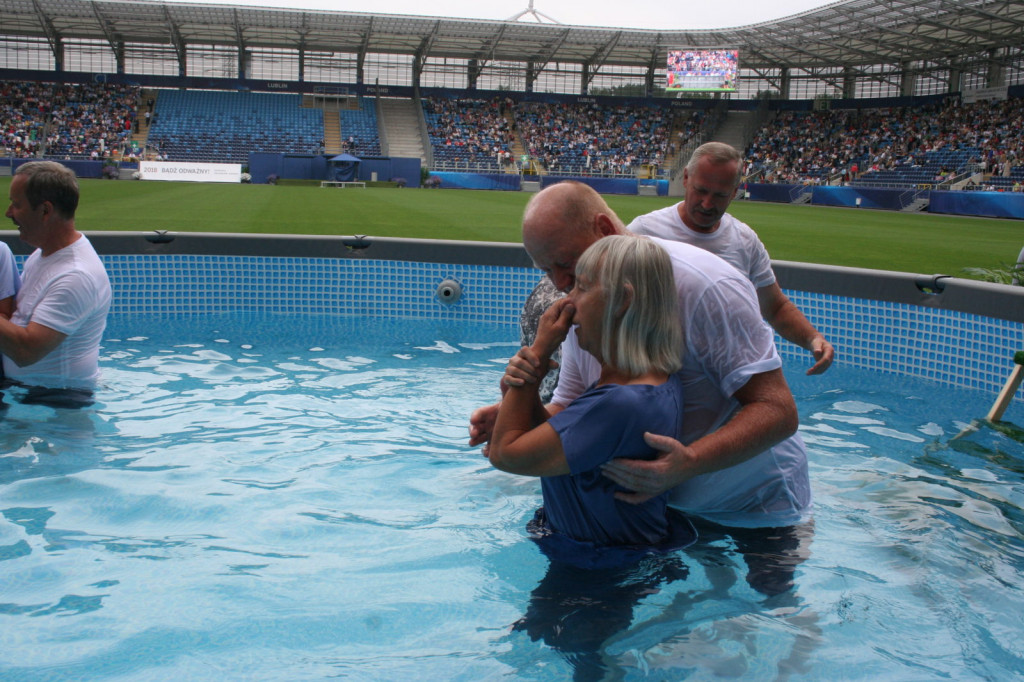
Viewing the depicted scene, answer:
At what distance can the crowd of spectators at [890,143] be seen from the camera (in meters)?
36.6

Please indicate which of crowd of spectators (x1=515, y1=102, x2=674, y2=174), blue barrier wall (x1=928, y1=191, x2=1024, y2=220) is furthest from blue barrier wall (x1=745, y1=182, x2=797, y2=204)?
crowd of spectators (x1=515, y1=102, x2=674, y2=174)

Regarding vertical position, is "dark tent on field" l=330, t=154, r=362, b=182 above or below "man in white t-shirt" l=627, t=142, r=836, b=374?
above

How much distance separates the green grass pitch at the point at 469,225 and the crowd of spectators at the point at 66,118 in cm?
2296

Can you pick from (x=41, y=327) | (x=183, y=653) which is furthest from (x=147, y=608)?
(x=41, y=327)

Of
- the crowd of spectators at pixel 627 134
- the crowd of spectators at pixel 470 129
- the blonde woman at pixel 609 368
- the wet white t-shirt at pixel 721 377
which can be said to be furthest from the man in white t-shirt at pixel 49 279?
the crowd of spectators at pixel 470 129

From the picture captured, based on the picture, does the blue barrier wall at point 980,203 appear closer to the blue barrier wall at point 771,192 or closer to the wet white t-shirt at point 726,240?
the blue barrier wall at point 771,192

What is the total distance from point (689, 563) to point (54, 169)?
3.40m

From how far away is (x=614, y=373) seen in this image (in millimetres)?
2107

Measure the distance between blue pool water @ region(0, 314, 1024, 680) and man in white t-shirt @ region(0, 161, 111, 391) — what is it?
51cm

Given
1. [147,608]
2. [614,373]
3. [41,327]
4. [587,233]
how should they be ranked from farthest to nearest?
[41,327]
[147,608]
[587,233]
[614,373]

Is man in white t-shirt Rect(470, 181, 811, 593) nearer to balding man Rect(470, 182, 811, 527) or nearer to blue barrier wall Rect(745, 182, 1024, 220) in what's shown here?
balding man Rect(470, 182, 811, 527)

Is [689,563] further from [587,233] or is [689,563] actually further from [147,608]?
[147,608]

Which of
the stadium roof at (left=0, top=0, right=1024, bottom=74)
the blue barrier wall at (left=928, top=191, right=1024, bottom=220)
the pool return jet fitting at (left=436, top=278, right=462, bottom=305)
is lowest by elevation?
the pool return jet fitting at (left=436, top=278, right=462, bottom=305)

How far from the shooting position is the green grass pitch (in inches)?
533
